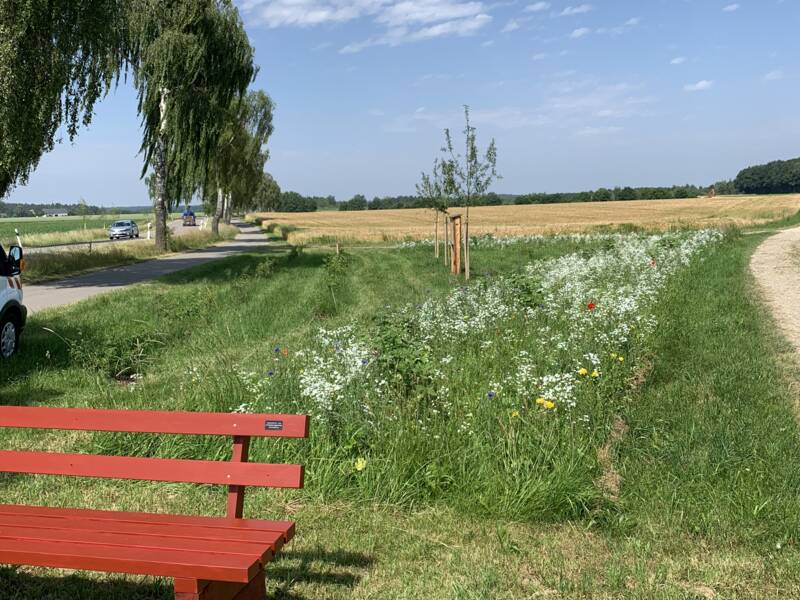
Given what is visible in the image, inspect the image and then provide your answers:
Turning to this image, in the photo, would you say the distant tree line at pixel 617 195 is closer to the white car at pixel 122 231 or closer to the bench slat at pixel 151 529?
the white car at pixel 122 231

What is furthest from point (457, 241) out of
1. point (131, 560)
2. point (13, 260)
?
point (131, 560)

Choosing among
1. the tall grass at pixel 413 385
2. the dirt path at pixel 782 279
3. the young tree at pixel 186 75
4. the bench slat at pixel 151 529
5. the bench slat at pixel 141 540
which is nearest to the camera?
the bench slat at pixel 141 540

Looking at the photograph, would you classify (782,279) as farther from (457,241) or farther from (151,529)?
(151,529)

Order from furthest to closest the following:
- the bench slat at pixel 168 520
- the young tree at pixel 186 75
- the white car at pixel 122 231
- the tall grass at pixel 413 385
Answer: the white car at pixel 122 231, the young tree at pixel 186 75, the tall grass at pixel 413 385, the bench slat at pixel 168 520

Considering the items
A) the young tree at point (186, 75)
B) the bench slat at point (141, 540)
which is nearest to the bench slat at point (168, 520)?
the bench slat at point (141, 540)

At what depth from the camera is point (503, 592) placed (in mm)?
3293

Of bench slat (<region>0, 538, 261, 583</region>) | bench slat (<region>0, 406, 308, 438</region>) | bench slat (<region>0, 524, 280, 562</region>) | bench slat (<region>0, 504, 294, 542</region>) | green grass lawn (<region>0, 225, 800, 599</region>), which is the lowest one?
green grass lawn (<region>0, 225, 800, 599</region>)

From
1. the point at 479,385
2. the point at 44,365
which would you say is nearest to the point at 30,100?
the point at 44,365

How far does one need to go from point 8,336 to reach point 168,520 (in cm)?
669

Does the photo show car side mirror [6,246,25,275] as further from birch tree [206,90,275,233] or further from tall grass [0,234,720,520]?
birch tree [206,90,275,233]

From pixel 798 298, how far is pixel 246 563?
39.4 feet

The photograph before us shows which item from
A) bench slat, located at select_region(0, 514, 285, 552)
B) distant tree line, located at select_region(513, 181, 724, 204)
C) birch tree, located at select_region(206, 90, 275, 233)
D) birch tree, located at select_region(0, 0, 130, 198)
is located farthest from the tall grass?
distant tree line, located at select_region(513, 181, 724, 204)

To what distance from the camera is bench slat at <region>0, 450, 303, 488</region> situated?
317 cm

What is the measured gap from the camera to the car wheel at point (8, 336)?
28.0 feet
